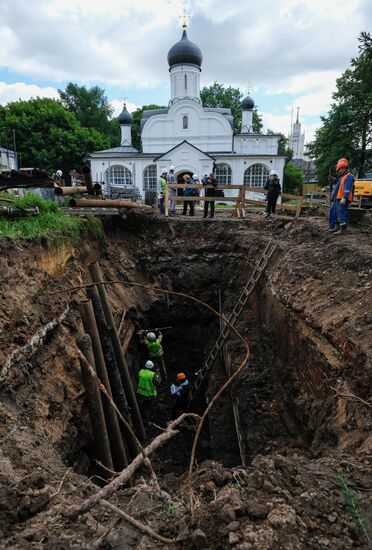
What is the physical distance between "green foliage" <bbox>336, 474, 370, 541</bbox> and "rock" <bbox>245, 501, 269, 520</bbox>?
2.12 feet

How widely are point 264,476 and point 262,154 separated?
36847mm

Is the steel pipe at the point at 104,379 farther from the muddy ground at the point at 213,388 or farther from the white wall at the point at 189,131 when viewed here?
the white wall at the point at 189,131

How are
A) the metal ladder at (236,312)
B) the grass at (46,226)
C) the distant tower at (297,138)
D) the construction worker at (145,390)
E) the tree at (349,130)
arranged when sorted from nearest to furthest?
the grass at (46,226) → the construction worker at (145,390) → the metal ladder at (236,312) → the tree at (349,130) → the distant tower at (297,138)

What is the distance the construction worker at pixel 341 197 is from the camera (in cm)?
837

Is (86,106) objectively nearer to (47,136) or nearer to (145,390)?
(47,136)

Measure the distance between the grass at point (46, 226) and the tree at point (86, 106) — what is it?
55.4 metres

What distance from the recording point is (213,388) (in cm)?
888

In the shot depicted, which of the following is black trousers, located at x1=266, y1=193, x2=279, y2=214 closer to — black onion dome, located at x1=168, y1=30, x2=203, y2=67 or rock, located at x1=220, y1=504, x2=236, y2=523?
rock, located at x1=220, y1=504, x2=236, y2=523

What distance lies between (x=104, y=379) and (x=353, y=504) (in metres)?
4.09

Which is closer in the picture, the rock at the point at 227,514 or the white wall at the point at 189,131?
the rock at the point at 227,514

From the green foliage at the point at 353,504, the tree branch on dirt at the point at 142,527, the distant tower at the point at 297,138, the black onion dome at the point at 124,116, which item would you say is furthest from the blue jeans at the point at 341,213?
the distant tower at the point at 297,138

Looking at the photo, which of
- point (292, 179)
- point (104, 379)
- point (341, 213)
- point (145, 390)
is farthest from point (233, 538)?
point (292, 179)

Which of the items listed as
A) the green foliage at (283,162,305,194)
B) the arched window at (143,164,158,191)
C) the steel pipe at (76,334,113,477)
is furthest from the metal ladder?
the green foliage at (283,162,305,194)

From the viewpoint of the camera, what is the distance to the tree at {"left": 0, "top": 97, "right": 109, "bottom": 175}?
41.1 m
